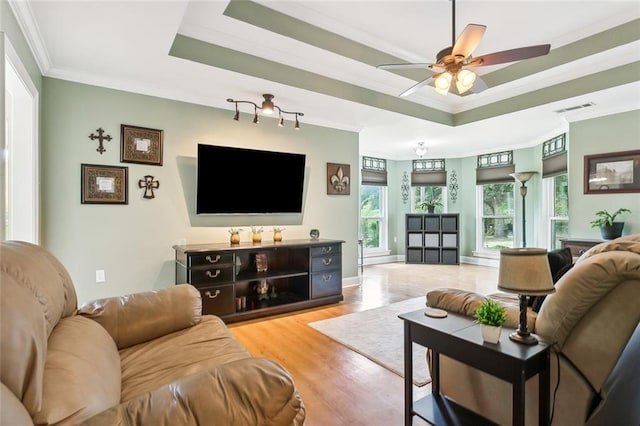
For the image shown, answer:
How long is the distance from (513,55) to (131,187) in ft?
12.2

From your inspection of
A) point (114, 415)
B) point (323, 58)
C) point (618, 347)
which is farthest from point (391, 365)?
point (323, 58)

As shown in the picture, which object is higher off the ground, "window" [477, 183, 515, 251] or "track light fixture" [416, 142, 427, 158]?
"track light fixture" [416, 142, 427, 158]

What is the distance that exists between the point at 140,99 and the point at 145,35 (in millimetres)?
1161

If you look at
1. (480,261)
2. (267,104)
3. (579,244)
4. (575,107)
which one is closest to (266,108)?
(267,104)

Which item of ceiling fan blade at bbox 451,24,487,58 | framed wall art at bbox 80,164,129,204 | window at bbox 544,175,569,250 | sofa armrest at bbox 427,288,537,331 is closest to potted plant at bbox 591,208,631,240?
window at bbox 544,175,569,250

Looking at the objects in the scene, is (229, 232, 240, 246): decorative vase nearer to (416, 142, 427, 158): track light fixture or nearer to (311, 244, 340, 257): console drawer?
(311, 244, 340, 257): console drawer

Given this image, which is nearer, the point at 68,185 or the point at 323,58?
the point at 68,185

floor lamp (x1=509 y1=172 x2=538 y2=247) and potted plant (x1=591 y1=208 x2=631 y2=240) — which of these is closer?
potted plant (x1=591 y1=208 x2=631 y2=240)

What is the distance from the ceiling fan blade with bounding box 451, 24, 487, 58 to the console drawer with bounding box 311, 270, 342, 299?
280 centimetres

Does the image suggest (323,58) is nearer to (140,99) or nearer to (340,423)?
(140,99)

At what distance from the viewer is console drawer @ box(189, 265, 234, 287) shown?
334cm

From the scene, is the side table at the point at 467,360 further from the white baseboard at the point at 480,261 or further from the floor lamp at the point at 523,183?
Answer: the white baseboard at the point at 480,261

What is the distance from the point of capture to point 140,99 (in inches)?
140

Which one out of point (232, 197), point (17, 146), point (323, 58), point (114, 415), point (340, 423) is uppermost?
point (323, 58)
